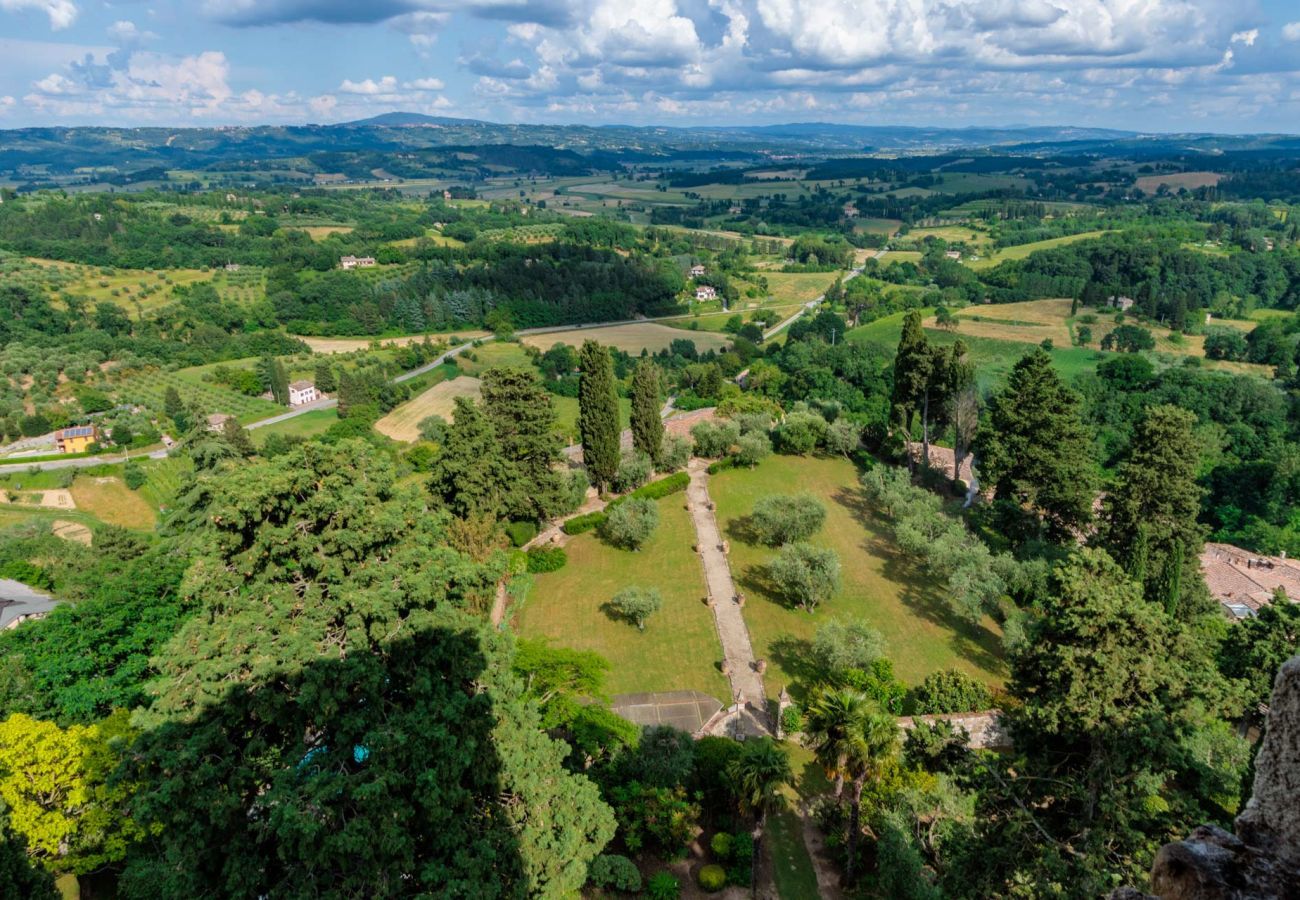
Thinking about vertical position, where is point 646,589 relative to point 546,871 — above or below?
below

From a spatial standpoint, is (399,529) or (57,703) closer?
(399,529)

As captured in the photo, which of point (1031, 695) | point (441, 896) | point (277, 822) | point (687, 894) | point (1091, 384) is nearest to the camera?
point (277, 822)

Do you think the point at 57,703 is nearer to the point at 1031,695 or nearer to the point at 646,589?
the point at 646,589

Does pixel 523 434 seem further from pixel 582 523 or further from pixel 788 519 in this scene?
pixel 788 519

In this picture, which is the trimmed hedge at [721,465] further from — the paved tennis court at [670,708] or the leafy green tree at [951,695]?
the leafy green tree at [951,695]

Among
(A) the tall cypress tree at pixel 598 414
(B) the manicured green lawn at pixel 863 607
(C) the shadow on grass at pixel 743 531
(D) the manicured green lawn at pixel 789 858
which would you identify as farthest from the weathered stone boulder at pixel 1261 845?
(A) the tall cypress tree at pixel 598 414

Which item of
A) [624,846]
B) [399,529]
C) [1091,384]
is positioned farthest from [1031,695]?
[1091,384]
